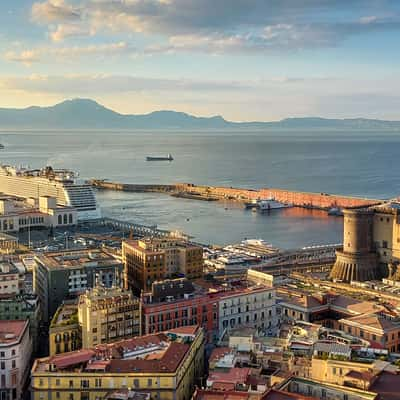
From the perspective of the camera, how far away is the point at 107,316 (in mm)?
26516

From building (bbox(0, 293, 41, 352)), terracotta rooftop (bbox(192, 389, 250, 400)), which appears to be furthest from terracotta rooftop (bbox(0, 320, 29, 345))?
terracotta rooftop (bbox(192, 389, 250, 400))

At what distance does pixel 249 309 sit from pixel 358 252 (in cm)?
1699

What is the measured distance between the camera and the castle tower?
44719mm

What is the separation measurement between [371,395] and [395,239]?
94.5 feet

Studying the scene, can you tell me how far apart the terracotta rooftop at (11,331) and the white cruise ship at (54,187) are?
164 feet

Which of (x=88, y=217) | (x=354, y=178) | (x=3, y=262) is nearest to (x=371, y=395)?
(x=3, y=262)

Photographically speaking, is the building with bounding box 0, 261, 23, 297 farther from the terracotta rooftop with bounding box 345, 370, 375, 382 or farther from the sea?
the sea

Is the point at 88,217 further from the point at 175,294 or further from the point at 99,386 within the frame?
the point at 99,386

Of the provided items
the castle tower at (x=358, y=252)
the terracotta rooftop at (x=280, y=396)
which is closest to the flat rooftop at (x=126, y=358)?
the terracotta rooftop at (x=280, y=396)

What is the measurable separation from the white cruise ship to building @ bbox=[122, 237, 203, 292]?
39621mm

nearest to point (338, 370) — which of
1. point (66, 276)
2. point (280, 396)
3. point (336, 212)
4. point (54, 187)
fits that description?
point (280, 396)

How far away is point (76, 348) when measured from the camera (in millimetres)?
26672

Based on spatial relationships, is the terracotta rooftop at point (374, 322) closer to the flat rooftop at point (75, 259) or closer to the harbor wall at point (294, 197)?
the flat rooftop at point (75, 259)

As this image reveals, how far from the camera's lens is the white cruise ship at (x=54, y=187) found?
78562mm
